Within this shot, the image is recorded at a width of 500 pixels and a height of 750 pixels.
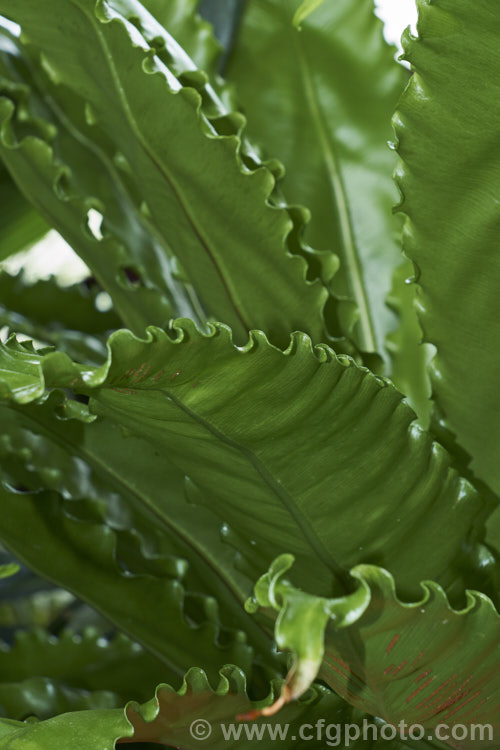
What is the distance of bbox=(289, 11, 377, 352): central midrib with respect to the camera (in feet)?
1.69

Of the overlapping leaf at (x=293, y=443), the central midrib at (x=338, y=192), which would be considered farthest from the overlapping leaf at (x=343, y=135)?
the overlapping leaf at (x=293, y=443)

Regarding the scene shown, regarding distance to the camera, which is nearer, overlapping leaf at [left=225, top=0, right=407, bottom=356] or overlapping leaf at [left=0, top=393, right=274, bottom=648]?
overlapping leaf at [left=0, top=393, right=274, bottom=648]

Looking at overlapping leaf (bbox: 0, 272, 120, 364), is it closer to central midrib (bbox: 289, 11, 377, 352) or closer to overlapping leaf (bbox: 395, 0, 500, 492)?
central midrib (bbox: 289, 11, 377, 352)

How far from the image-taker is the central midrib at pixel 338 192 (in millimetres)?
516

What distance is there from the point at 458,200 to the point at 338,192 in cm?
24

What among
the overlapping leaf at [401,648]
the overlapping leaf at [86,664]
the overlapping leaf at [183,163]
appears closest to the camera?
the overlapping leaf at [401,648]

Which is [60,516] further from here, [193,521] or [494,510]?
[494,510]

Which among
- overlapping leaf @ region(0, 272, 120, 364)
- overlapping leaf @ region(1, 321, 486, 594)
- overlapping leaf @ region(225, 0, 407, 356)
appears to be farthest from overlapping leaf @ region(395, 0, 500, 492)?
overlapping leaf @ region(0, 272, 120, 364)

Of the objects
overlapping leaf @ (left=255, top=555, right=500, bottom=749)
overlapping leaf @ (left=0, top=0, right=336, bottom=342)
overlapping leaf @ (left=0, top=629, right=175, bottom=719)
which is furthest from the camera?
overlapping leaf @ (left=0, top=629, right=175, bottom=719)

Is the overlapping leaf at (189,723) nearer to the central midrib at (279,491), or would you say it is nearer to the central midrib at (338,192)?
the central midrib at (279,491)

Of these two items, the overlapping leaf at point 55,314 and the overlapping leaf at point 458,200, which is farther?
the overlapping leaf at point 55,314

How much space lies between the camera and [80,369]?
21 centimetres

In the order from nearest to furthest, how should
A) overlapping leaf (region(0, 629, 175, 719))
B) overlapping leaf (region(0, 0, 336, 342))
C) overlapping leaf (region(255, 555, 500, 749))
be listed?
overlapping leaf (region(255, 555, 500, 749)), overlapping leaf (region(0, 0, 336, 342)), overlapping leaf (region(0, 629, 175, 719))

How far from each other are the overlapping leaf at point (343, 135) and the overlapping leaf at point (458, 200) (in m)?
0.18
